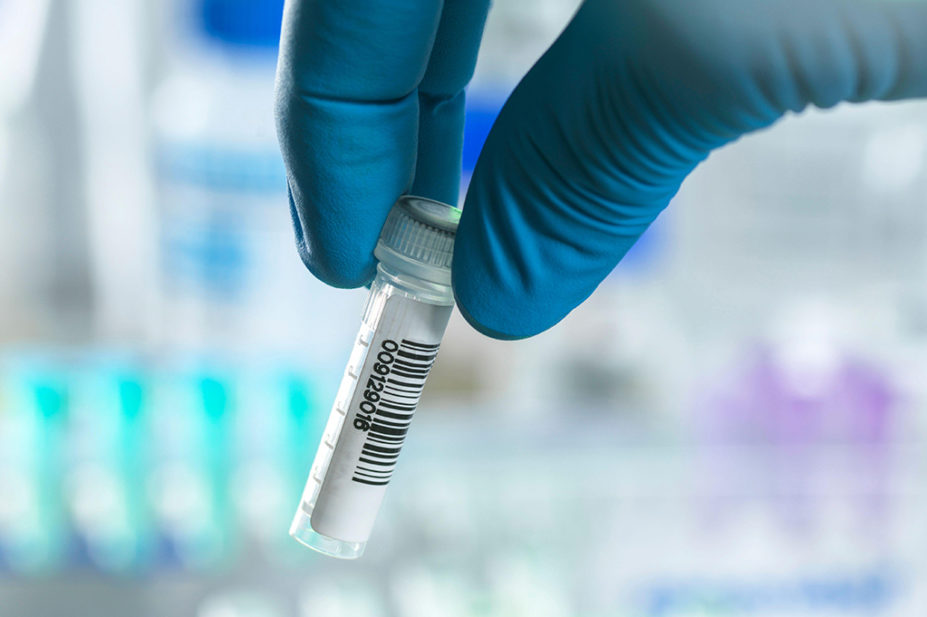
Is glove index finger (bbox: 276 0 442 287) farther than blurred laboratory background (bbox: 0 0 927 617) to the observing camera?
No

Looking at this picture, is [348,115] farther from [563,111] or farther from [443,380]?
[443,380]

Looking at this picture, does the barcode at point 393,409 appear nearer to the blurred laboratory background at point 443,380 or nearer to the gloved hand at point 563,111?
the gloved hand at point 563,111

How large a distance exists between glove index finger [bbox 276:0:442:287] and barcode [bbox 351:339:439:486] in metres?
0.08

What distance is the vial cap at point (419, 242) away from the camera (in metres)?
0.54

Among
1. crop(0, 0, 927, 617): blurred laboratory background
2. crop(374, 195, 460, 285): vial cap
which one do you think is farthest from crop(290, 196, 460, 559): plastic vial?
crop(0, 0, 927, 617): blurred laboratory background

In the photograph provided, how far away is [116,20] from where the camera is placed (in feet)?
5.40

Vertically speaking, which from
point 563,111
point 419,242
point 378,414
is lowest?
point 378,414

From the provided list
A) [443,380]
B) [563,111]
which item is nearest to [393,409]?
[563,111]

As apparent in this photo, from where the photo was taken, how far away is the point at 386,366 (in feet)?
1.78

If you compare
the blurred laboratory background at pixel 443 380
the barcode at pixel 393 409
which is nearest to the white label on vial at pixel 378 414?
the barcode at pixel 393 409

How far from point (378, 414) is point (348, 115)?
19 cm

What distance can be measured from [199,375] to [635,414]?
76cm

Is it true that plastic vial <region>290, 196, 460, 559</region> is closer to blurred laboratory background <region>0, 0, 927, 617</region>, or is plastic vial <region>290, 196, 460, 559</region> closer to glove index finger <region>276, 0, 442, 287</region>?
glove index finger <region>276, 0, 442, 287</region>

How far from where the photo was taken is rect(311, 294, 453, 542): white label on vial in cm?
54
